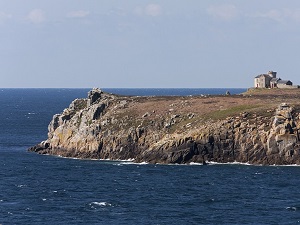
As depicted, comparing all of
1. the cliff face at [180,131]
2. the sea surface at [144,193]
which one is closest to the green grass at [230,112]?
the cliff face at [180,131]

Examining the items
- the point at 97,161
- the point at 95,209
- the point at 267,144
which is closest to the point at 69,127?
the point at 97,161

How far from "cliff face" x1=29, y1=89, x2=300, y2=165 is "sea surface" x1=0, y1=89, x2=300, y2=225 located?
4709 millimetres

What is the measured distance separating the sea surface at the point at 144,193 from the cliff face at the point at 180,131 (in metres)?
4.71

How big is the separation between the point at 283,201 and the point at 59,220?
33926 millimetres

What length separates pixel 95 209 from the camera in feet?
381

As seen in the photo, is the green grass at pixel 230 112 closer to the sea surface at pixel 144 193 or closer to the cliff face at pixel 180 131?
the cliff face at pixel 180 131

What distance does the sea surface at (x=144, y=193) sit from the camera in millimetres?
110750

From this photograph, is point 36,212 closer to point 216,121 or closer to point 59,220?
point 59,220

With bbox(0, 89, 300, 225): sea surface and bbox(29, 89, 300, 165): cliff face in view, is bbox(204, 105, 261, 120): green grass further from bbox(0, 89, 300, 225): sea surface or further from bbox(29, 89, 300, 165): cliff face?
bbox(0, 89, 300, 225): sea surface

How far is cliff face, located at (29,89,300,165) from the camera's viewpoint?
6407 inches

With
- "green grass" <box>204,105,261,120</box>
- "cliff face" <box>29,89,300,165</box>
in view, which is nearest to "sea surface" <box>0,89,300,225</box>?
"cliff face" <box>29,89,300,165</box>

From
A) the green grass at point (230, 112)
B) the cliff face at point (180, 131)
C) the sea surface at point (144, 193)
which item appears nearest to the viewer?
the sea surface at point (144, 193)

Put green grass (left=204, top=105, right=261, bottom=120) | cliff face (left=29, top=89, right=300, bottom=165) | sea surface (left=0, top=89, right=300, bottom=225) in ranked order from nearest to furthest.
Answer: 1. sea surface (left=0, top=89, right=300, bottom=225)
2. cliff face (left=29, top=89, right=300, bottom=165)
3. green grass (left=204, top=105, right=261, bottom=120)

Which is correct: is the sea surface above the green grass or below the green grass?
below
